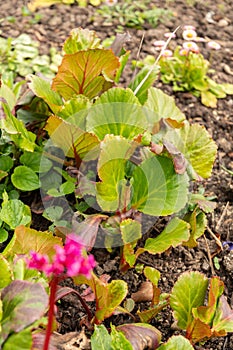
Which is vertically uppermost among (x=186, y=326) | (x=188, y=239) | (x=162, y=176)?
(x=162, y=176)

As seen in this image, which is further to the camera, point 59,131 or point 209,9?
point 209,9

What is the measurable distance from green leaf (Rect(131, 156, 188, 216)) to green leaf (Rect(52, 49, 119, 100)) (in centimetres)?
40

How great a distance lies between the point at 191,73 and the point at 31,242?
4.76 feet

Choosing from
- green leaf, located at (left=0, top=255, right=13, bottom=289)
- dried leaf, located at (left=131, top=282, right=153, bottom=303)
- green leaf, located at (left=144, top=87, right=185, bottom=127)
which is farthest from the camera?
green leaf, located at (left=144, top=87, right=185, bottom=127)

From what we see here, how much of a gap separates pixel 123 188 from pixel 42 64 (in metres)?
1.16

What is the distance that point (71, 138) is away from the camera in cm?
184

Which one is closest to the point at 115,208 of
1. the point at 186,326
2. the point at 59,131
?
the point at 59,131

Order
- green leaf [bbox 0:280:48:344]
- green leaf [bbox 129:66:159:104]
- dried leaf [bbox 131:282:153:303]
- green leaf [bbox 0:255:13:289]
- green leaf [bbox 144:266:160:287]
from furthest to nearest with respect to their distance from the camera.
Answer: green leaf [bbox 129:66:159:104] → dried leaf [bbox 131:282:153:303] → green leaf [bbox 144:266:160:287] → green leaf [bbox 0:255:13:289] → green leaf [bbox 0:280:48:344]

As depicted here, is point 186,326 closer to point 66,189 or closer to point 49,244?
point 49,244

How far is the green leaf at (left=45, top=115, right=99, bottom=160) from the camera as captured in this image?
1805mm

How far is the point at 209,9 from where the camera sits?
10.8ft

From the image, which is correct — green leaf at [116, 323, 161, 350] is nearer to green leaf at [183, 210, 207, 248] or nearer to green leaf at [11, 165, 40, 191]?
green leaf at [183, 210, 207, 248]

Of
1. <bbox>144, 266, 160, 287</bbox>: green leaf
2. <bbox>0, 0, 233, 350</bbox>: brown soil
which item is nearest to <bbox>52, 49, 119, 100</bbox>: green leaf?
<bbox>0, 0, 233, 350</bbox>: brown soil

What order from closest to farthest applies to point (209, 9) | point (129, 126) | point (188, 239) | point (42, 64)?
point (188, 239)
point (129, 126)
point (42, 64)
point (209, 9)
